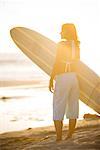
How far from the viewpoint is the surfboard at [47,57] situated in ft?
27.2

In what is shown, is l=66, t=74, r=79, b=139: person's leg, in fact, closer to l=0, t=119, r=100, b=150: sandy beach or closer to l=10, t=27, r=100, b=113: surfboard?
l=0, t=119, r=100, b=150: sandy beach

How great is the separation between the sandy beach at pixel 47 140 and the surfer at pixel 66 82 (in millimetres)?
220

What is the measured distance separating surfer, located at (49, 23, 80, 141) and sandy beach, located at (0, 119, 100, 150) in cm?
22

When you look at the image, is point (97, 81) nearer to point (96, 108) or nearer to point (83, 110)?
point (96, 108)

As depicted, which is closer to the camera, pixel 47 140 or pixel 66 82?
pixel 66 82

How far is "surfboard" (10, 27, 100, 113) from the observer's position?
8.30 metres

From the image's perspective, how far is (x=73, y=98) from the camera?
553 centimetres

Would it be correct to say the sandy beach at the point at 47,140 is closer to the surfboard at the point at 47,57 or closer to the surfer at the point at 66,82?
the surfer at the point at 66,82

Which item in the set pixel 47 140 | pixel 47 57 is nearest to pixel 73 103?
pixel 47 140

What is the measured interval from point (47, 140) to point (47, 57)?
3711mm

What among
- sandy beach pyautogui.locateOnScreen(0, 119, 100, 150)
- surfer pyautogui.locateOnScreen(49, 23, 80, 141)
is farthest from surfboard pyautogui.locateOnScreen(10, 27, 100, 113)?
surfer pyautogui.locateOnScreen(49, 23, 80, 141)

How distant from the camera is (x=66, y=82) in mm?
5457

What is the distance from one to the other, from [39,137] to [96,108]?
6.56ft

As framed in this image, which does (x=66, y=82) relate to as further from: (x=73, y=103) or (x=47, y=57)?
(x=47, y=57)
